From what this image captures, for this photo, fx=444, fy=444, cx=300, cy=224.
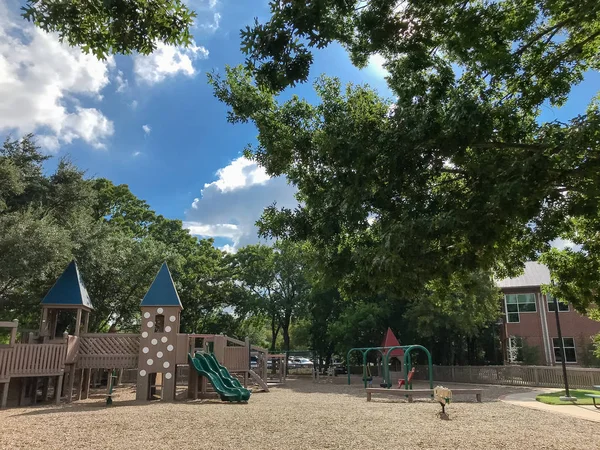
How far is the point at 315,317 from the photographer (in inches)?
1599

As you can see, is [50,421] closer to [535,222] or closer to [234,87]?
[234,87]

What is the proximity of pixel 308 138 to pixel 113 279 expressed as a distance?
22388 mm

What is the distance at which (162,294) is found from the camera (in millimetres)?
18047

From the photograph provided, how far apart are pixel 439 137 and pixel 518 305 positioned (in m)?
35.2

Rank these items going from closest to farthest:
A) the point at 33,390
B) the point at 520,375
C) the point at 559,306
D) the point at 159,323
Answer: the point at 33,390 → the point at 159,323 → the point at 520,375 → the point at 559,306

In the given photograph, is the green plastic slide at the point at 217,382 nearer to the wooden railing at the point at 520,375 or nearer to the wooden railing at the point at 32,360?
the wooden railing at the point at 32,360

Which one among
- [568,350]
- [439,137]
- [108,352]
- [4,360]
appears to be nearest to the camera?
[439,137]

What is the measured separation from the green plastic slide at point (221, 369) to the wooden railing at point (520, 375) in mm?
17632

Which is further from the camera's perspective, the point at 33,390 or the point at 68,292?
the point at 68,292

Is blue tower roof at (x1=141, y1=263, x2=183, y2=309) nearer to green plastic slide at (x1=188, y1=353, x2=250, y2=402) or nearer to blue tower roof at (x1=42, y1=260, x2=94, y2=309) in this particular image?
green plastic slide at (x1=188, y1=353, x2=250, y2=402)

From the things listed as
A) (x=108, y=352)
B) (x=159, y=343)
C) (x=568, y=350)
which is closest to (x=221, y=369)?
(x=159, y=343)

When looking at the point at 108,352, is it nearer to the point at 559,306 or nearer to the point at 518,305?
the point at 518,305

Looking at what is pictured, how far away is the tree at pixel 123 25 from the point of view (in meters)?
5.02

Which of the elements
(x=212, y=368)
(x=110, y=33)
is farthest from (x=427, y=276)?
(x=212, y=368)
